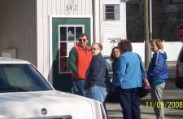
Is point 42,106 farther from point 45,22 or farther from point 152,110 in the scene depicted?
point 152,110

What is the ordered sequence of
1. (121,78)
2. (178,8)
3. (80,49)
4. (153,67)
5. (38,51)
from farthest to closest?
(178,8)
(38,51)
(80,49)
(153,67)
(121,78)

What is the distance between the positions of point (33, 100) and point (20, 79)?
1.22 m

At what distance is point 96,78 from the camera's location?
977 centimetres

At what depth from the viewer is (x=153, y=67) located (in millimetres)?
10609

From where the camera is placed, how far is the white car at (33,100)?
6188 millimetres

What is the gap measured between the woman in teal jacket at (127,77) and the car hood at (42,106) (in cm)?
281

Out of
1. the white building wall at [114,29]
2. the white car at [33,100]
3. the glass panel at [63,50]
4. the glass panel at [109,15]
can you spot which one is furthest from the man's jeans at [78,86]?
the glass panel at [109,15]

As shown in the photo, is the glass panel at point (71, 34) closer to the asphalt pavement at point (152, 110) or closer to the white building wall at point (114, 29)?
the asphalt pavement at point (152, 110)

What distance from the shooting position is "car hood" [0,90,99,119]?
6.13 meters

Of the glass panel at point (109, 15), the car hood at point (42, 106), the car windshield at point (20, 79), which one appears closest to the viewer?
the car hood at point (42, 106)

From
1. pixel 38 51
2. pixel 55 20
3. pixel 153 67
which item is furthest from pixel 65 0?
pixel 153 67

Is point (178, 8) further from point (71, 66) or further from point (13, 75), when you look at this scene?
point (13, 75)

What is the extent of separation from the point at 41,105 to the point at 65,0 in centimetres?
677

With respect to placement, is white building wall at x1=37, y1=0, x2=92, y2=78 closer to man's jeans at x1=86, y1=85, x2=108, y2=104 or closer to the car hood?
man's jeans at x1=86, y1=85, x2=108, y2=104
